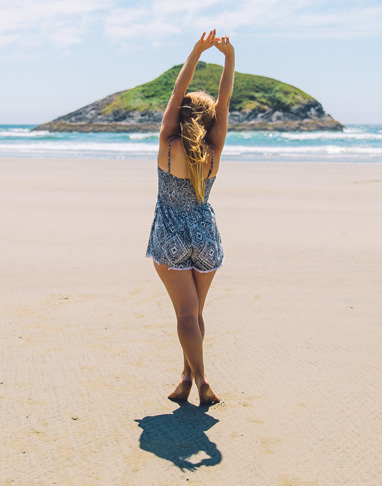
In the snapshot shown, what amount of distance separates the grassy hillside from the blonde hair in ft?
270

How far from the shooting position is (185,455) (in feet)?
8.27

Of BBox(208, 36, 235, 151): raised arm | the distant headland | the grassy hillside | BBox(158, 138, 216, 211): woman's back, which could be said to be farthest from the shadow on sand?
the grassy hillside

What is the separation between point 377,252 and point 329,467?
175 inches

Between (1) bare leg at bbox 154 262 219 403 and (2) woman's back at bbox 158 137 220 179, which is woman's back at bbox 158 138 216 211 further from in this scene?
(1) bare leg at bbox 154 262 219 403

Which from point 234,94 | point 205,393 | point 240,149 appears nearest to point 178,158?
point 205,393

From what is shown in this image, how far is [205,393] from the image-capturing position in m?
3.00

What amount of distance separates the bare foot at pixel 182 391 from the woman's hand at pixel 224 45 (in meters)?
1.86

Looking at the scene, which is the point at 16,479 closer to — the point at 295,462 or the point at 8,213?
the point at 295,462

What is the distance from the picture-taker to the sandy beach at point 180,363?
245 centimetres

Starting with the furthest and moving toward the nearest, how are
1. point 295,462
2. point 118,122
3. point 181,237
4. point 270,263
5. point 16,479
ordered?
point 118,122
point 270,263
point 181,237
point 295,462
point 16,479

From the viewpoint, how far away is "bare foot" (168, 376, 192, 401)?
121 inches

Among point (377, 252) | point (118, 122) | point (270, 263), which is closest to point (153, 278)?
point (270, 263)

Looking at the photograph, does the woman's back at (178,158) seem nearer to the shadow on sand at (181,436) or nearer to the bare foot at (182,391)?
the bare foot at (182,391)

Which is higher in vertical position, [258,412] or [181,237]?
[181,237]
